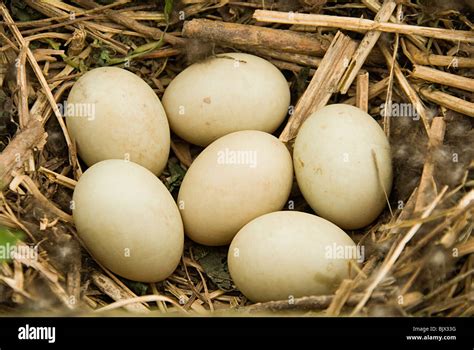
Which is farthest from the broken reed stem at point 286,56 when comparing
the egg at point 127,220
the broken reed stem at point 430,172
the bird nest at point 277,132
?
the egg at point 127,220

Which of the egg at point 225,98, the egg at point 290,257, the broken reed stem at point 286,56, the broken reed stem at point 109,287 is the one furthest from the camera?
the broken reed stem at point 286,56

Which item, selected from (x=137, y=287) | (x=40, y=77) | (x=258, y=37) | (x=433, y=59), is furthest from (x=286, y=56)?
(x=137, y=287)

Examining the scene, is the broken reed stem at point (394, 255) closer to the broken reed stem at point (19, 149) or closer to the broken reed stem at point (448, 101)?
the broken reed stem at point (448, 101)

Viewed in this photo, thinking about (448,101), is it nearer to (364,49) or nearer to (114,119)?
(364,49)

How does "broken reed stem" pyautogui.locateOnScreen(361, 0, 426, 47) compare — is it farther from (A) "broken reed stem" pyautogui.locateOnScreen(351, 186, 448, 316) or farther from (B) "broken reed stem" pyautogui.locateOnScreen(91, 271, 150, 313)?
(B) "broken reed stem" pyautogui.locateOnScreen(91, 271, 150, 313)
